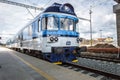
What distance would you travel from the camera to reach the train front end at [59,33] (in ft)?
36.7

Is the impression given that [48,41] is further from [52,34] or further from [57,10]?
[57,10]

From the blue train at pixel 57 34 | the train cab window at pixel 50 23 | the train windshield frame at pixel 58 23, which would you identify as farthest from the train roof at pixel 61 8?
the train cab window at pixel 50 23

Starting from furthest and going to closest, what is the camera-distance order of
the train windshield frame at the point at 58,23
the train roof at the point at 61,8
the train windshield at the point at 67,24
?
1. the train windshield at the point at 67,24
2. the train roof at the point at 61,8
3. the train windshield frame at the point at 58,23

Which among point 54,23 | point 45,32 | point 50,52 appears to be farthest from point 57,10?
Answer: point 50,52

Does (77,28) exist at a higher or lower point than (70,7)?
lower

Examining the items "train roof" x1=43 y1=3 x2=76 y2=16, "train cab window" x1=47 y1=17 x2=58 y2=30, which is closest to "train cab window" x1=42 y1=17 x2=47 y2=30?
"train cab window" x1=47 y1=17 x2=58 y2=30

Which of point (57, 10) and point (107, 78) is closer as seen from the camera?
point (107, 78)

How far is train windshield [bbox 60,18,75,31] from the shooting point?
11770 millimetres

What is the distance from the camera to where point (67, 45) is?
11.9 metres

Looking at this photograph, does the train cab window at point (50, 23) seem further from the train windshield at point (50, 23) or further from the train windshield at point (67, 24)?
the train windshield at point (67, 24)

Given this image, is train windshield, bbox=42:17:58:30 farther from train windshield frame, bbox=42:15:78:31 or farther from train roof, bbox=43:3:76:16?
train roof, bbox=43:3:76:16

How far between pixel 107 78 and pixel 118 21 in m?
24.5

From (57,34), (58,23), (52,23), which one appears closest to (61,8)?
(58,23)

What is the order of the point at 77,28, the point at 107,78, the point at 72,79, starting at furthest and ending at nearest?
the point at 77,28
the point at 107,78
the point at 72,79
